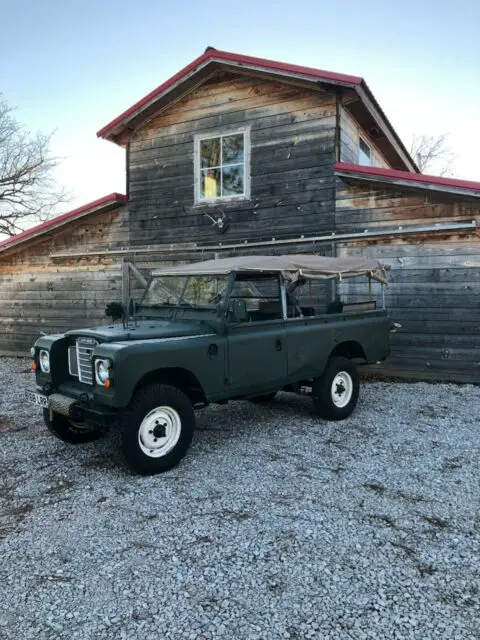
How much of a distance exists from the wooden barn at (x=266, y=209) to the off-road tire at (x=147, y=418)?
5.49m

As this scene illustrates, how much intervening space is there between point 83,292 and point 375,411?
842cm


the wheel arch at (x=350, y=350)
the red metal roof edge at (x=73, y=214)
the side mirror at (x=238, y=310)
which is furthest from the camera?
the red metal roof edge at (x=73, y=214)

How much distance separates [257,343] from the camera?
5312mm

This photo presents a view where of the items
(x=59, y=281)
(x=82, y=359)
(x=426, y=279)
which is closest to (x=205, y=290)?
(x=82, y=359)

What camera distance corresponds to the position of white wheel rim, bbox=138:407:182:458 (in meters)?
4.39

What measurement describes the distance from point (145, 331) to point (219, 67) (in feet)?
25.0

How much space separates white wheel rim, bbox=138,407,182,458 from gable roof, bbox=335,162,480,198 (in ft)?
19.4

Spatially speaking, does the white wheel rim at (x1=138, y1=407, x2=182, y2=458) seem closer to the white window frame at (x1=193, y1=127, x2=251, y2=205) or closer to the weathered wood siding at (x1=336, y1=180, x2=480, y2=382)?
the weathered wood siding at (x1=336, y1=180, x2=480, y2=382)

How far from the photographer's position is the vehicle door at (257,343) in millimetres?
5121

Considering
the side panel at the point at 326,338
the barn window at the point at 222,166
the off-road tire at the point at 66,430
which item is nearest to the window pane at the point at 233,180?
the barn window at the point at 222,166

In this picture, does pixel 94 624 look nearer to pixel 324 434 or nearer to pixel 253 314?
pixel 324 434

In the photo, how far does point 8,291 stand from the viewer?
13.5 metres

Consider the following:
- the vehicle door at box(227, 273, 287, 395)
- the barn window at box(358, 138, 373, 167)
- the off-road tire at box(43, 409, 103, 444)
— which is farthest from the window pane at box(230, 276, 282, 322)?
the barn window at box(358, 138, 373, 167)

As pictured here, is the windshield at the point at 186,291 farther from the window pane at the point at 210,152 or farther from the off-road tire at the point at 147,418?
the window pane at the point at 210,152
